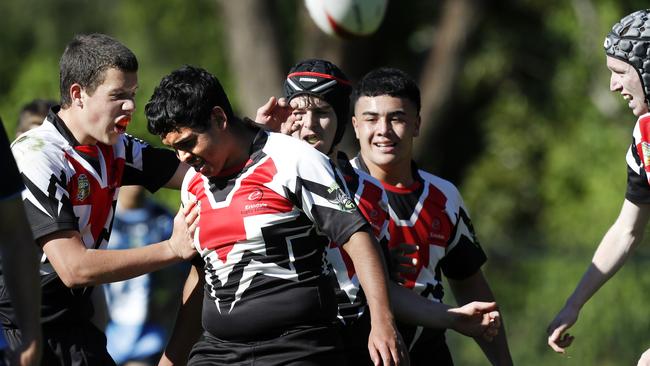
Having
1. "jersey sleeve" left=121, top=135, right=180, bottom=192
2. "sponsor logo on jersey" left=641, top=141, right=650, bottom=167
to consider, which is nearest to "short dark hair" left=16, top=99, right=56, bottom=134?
"jersey sleeve" left=121, top=135, right=180, bottom=192

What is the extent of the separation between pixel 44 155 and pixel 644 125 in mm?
2483

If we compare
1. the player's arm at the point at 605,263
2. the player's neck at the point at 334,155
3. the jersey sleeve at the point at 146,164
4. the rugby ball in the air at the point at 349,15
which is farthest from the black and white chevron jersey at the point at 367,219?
the rugby ball in the air at the point at 349,15

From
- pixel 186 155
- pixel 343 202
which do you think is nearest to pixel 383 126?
pixel 343 202

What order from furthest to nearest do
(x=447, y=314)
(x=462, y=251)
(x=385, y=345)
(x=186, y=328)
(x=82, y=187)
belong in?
(x=462, y=251) < (x=186, y=328) < (x=82, y=187) < (x=447, y=314) < (x=385, y=345)

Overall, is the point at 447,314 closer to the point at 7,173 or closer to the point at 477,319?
the point at 477,319

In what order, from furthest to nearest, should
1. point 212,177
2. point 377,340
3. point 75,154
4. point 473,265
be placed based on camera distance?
point 473,265, point 75,154, point 212,177, point 377,340

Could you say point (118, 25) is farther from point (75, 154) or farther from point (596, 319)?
point (75, 154)

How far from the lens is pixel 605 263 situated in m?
5.36

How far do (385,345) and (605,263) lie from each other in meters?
1.62

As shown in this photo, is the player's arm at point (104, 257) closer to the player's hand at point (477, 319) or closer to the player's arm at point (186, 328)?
the player's arm at point (186, 328)

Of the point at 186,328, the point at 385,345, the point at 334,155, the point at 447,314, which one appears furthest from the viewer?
the point at 334,155

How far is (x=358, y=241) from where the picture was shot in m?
4.27

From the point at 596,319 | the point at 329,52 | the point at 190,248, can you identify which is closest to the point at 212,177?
the point at 190,248

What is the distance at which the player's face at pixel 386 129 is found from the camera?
5.54 metres
